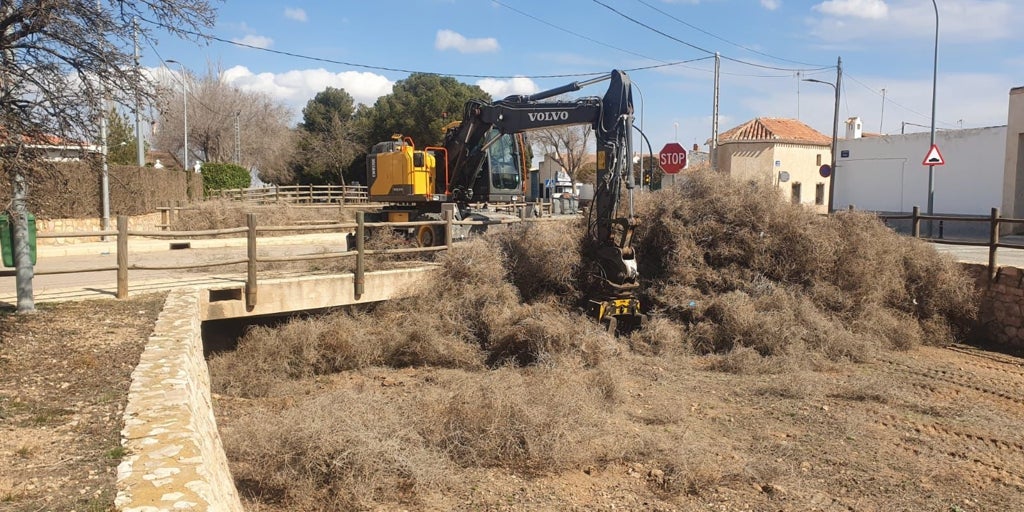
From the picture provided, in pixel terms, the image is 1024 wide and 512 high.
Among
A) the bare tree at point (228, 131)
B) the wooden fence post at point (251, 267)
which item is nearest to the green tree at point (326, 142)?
the bare tree at point (228, 131)

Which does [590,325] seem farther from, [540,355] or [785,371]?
[785,371]

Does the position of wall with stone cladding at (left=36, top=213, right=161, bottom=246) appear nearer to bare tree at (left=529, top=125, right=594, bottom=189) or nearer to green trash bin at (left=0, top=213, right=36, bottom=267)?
green trash bin at (left=0, top=213, right=36, bottom=267)

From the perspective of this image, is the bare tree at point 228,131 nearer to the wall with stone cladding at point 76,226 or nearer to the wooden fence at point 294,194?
the wooden fence at point 294,194

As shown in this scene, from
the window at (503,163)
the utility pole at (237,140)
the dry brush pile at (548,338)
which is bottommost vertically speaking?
the dry brush pile at (548,338)

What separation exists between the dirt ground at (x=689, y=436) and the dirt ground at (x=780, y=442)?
20 millimetres

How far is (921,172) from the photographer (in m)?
30.1

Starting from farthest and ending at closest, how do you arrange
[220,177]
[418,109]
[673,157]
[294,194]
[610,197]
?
[418,109] → [294,194] → [220,177] → [673,157] → [610,197]

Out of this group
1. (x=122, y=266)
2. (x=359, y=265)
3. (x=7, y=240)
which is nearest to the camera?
(x=7, y=240)

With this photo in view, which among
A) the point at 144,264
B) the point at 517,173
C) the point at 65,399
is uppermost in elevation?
the point at 517,173

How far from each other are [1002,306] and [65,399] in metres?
14.0

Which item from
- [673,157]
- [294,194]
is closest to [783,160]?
[673,157]

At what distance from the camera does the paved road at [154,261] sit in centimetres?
993

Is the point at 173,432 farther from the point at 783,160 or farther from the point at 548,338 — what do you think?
the point at 783,160

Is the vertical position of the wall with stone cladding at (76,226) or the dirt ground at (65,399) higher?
the wall with stone cladding at (76,226)
